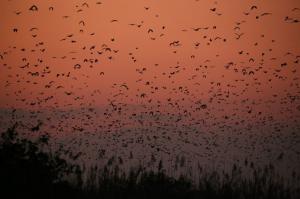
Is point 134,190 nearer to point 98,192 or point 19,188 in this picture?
point 98,192

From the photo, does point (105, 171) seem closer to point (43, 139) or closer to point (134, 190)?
point (134, 190)

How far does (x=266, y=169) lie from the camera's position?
119 ft

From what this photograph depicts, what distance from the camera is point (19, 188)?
21859 millimetres

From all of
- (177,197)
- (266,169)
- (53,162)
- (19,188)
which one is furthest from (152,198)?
(19,188)

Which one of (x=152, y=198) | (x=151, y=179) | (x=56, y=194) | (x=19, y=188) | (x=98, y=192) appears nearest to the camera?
(x=19, y=188)

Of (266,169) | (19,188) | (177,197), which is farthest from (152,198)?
(19,188)

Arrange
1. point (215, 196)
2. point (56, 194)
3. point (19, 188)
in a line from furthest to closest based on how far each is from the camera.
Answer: point (215, 196) → point (56, 194) → point (19, 188)

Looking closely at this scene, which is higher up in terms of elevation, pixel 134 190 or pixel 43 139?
pixel 43 139

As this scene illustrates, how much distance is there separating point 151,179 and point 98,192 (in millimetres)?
8581

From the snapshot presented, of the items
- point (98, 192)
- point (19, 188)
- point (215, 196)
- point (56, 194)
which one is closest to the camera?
point (19, 188)

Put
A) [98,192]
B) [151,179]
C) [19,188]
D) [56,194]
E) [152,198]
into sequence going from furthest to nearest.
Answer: [151,179] → [152,198] → [98,192] → [56,194] → [19,188]

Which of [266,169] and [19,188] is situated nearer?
[19,188]

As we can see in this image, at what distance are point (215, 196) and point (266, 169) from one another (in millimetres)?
3779

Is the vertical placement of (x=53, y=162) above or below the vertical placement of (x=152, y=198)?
above
